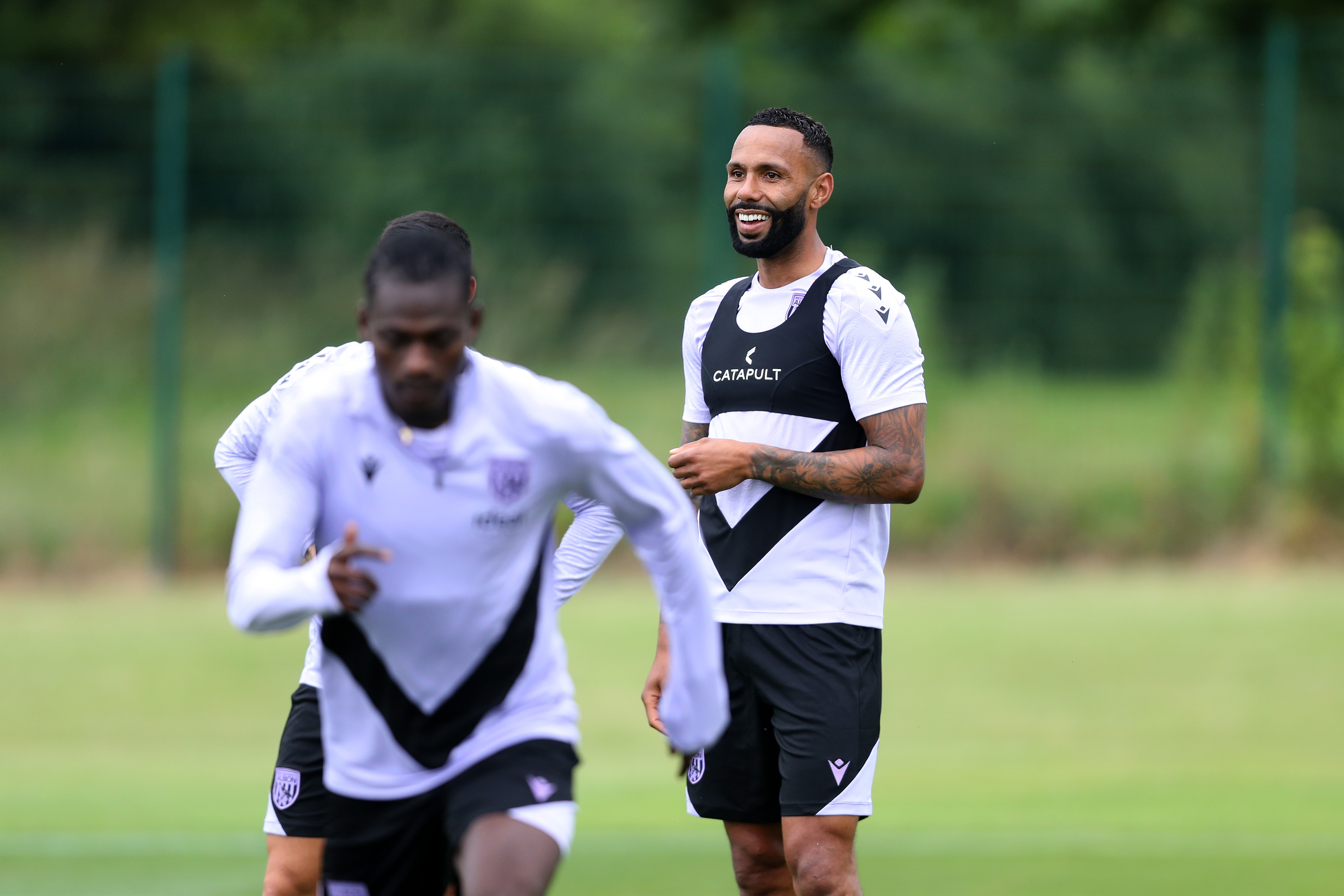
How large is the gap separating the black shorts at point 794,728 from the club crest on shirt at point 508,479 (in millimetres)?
1591

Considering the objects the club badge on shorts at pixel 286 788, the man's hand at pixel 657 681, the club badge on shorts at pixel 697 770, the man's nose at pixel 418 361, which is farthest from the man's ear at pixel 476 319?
the club badge on shorts at pixel 697 770

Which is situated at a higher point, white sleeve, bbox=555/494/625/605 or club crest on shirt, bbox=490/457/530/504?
club crest on shirt, bbox=490/457/530/504

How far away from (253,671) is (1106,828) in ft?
20.1

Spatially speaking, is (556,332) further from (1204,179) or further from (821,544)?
(821,544)

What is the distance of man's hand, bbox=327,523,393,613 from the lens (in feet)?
11.8

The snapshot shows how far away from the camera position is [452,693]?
4.00 metres

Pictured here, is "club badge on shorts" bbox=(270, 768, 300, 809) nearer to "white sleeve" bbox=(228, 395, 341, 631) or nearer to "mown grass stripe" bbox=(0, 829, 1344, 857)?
"white sleeve" bbox=(228, 395, 341, 631)

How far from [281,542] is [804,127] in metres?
2.49

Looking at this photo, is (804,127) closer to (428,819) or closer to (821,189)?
(821,189)

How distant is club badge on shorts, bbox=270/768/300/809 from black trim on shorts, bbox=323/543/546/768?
126 cm

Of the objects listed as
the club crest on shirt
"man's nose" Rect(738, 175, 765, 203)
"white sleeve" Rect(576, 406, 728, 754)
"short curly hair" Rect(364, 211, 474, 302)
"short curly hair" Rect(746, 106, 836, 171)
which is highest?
"short curly hair" Rect(746, 106, 836, 171)

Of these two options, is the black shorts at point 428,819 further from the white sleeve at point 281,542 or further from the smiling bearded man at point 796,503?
the smiling bearded man at point 796,503

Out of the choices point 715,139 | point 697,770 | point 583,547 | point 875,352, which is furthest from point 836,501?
point 715,139

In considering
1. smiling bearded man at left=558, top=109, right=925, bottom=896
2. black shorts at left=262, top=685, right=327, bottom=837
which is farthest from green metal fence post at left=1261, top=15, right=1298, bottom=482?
black shorts at left=262, top=685, right=327, bottom=837
